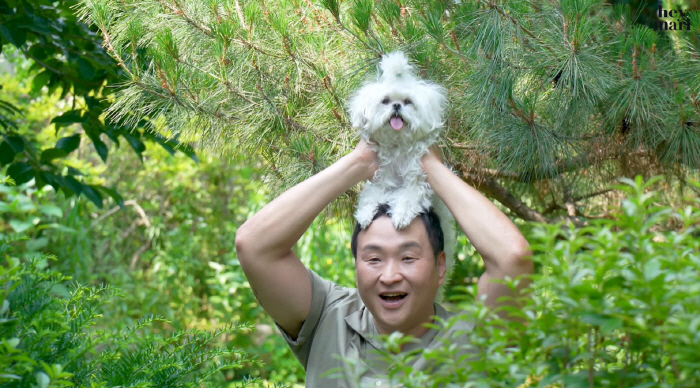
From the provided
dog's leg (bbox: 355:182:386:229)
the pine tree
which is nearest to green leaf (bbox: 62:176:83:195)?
the pine tree

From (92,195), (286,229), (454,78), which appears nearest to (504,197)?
(454,78)

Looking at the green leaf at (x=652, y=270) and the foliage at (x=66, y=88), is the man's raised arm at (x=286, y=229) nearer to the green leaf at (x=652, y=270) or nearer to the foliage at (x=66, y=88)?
the green leaf at (x=652, y=270)

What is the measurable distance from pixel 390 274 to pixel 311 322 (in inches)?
8.5

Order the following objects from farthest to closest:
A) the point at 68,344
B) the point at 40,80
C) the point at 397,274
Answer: the point at 40,80, the point at 397,274, the point at 68,344

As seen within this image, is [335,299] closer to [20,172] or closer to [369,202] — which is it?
[369,202]

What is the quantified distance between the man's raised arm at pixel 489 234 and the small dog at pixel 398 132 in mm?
51

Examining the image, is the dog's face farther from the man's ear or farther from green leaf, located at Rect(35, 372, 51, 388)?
green leaf, located at Rect(35, 372, 51, 388)

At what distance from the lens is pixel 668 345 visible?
2.32 ft

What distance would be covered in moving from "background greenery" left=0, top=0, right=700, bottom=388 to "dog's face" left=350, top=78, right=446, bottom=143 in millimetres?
174

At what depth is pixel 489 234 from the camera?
4.09ft

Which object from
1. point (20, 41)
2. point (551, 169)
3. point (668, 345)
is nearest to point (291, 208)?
point (551, 169)

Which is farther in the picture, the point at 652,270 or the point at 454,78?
the point at 454,78

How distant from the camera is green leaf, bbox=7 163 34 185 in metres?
2.17

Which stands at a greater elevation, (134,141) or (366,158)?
(366,158)
